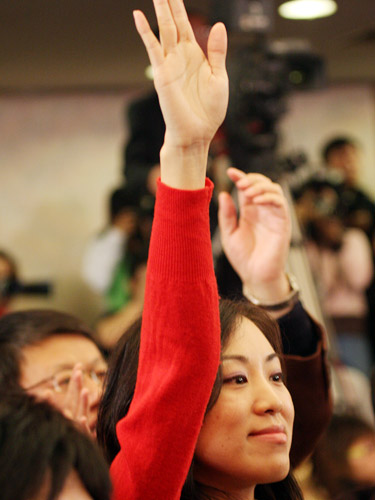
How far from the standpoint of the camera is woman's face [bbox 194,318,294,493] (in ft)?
3.04

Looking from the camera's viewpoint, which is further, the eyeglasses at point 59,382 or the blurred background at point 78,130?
the blurred background at point 78,130

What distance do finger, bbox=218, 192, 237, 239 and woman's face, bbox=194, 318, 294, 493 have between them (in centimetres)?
36

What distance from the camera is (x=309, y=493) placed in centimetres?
169

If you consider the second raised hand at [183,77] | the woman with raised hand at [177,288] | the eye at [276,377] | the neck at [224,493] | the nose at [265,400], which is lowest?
the neck at [224,493]

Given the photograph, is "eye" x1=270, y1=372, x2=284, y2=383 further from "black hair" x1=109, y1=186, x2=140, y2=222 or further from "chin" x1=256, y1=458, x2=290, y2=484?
"black hair" x1=109, y1=186, x2=140, y2=222

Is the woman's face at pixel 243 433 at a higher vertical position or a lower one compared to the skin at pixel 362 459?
higher

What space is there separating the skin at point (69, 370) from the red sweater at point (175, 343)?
352 millimetres

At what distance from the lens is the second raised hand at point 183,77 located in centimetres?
83

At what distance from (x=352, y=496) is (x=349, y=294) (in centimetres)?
217

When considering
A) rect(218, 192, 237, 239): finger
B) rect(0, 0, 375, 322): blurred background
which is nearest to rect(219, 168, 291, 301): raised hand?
rect(218, 192, 237, 239): finger

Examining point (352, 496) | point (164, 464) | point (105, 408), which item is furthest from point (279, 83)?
point (164, 464)

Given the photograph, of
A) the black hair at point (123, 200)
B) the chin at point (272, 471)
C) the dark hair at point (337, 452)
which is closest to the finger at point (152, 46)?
the chin at point (272, 471)

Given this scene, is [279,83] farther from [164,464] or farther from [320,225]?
[164,464]

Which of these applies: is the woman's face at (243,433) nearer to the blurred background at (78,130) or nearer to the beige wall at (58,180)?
the blurred background at (78,130)
